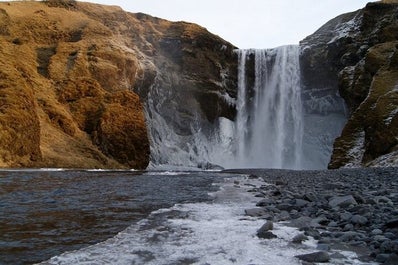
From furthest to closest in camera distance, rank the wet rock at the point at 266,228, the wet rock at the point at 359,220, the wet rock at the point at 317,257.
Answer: the wet rock at the point at 359,220, the wet rock at the point at 266,228, the wet rock at the point at 317,257

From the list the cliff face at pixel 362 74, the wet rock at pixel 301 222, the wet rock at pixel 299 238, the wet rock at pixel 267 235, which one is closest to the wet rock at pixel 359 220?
the wet rock at pixel 301 222

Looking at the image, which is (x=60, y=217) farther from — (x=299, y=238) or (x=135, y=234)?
(x=299, y=238)

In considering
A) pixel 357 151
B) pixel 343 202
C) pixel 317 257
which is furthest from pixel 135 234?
pixel 357 151

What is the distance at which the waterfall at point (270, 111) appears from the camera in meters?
63.2

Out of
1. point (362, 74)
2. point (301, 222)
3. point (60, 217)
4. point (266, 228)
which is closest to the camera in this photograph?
point (266, 228)

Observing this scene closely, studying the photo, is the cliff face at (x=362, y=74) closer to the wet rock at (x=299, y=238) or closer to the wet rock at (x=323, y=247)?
the wet rock at (x=299, y=238)

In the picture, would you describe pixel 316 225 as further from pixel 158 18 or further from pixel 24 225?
pixel 158 18

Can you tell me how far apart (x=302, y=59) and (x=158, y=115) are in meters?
26.4

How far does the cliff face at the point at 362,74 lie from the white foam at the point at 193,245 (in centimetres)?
2422

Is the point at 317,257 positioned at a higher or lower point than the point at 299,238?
higher

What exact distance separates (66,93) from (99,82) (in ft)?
19.7

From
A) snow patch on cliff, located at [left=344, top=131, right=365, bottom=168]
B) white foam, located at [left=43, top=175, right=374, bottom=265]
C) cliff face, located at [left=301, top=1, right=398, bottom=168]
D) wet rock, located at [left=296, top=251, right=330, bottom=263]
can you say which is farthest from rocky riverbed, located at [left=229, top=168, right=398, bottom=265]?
snow patch on cliff, located at [left=344, top=131, right=365, bottom=168]

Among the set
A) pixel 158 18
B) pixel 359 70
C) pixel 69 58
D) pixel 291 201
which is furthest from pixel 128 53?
pixel 291 201

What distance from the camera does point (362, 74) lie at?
152 ft
